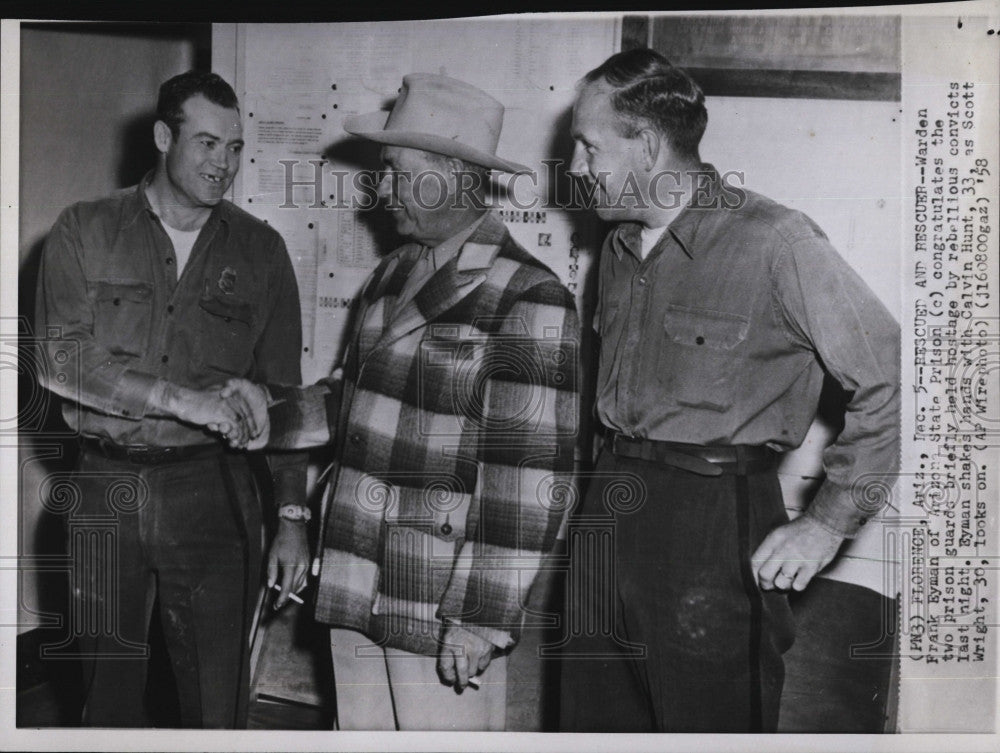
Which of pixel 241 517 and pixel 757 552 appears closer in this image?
pixel 757 552

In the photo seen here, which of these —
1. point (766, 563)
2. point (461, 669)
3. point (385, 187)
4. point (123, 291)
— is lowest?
point (461, 669)

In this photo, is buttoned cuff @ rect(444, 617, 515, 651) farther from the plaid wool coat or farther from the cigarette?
the cigarette

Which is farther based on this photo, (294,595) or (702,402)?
(294,595)

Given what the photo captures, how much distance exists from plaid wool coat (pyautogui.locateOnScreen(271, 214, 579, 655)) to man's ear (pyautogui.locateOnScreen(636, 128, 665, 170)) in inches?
12.6

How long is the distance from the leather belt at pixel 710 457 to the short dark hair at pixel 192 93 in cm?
119

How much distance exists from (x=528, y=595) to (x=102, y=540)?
3.18ft

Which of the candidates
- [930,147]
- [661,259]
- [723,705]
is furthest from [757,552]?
[930,147]

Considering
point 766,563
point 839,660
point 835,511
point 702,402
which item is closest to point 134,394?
point 702,402

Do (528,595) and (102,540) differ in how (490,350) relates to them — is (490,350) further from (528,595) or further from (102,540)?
(102,540)

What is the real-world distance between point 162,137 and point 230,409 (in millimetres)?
631

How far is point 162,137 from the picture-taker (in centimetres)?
218

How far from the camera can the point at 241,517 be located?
2.18m

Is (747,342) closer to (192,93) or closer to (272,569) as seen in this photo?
(272,569)

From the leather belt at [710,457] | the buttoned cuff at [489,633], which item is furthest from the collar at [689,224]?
the buttoned cuff at [489,633]
